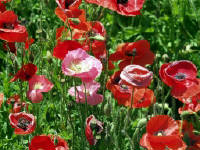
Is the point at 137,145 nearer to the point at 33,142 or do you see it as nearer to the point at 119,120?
the point at 119,120

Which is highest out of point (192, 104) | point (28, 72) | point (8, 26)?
point (8, 26)

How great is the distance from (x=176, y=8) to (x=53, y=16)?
1022 millimetres

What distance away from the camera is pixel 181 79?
73.4 inches

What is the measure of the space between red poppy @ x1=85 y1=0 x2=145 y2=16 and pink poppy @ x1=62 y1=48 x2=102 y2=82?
356mm

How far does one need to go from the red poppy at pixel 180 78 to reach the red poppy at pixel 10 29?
650 millimetres

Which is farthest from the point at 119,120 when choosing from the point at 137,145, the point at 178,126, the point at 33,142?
the point at 33,142

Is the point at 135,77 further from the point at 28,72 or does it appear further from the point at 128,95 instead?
the point at 28,72

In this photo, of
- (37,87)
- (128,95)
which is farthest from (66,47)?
(128,95)

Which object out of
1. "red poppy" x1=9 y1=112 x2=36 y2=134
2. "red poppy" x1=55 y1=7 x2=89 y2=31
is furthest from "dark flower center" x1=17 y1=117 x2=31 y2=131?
"red poppy" x1=55 y1=7 x2=89 y2=31

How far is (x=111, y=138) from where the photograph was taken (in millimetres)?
1985

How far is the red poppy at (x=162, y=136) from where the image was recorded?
1.74m

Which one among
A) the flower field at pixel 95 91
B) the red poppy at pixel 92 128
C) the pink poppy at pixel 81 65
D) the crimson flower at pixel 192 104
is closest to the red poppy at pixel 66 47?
the flower field at pixel 95 91

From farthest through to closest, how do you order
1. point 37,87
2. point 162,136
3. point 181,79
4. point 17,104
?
point 17,104 < point 37,87 < point 181,79 < point 162,136

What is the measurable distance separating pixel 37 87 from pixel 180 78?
2.25 feet
